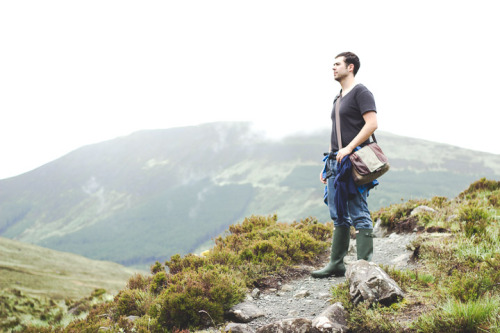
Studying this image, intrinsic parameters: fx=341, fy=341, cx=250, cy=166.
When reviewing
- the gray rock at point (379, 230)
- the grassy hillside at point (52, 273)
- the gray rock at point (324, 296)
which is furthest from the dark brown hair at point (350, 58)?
the grassy hillside at point (52, 273)

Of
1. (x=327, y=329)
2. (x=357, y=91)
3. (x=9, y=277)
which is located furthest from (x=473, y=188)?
(x=9, y=277)

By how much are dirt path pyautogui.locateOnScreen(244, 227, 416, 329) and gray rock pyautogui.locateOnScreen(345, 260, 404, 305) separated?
24.1 inches

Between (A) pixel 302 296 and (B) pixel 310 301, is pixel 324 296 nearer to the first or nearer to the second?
(B) pixel 310 301

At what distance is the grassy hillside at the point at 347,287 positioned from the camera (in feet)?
10.2

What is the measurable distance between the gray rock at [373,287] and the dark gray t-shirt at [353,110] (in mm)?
1683

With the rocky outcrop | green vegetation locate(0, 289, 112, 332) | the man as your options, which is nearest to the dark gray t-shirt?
the man

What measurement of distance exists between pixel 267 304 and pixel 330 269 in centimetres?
117

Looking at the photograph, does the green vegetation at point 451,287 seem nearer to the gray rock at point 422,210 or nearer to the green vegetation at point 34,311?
the gray rock at point 422,210

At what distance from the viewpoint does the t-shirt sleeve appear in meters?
4.36

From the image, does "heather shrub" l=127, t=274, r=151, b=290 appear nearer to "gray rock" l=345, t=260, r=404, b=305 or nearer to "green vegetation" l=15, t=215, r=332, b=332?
"green vegetation" l=15, t=215, r=332, b=332

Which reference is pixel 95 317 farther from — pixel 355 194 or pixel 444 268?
pixel 444 268

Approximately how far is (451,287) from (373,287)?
0.77 m

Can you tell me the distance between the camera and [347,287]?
4109mm

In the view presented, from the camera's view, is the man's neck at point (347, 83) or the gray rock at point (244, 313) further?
the man's neck at point (347, 83)
